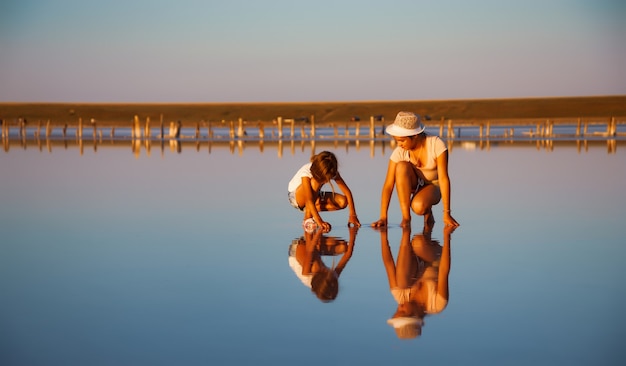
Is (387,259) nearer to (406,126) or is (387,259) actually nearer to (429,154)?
(406,126)

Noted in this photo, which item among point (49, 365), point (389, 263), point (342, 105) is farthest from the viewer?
point (342, 105)

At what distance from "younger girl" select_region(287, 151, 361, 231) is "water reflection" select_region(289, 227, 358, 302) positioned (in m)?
0.15

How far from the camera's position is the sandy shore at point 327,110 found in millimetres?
107812

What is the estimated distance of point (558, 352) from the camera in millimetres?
4078

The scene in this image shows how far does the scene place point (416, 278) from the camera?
5789mm

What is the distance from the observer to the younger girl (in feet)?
27.3

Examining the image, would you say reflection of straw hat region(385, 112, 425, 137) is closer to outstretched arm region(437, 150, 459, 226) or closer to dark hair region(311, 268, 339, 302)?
outstretched arm region(437, 150, 459, 226)

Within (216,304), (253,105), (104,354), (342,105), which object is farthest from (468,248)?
(253,105)

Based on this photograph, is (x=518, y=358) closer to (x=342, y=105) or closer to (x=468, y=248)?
(x=468, y=248)

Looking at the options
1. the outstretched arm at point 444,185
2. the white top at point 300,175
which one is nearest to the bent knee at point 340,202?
the white top at point 300,175

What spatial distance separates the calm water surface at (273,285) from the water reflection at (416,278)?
0.24ft

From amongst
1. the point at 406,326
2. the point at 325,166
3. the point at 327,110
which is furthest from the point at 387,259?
the point at 327,110

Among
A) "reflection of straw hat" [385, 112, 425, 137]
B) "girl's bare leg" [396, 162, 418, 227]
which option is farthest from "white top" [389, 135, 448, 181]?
"reflection of straw hat" [385, 112, 425, 137]

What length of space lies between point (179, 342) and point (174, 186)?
30.4ft
